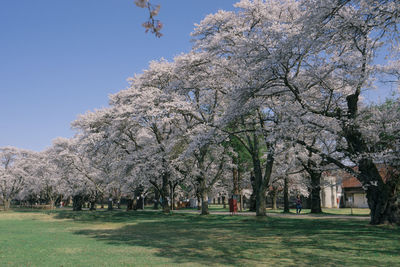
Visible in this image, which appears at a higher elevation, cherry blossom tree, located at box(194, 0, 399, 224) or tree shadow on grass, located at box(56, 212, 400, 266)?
cherry blossom tree, located at box(194, 0, 399, 224)

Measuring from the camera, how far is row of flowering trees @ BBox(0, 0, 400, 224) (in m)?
15.2

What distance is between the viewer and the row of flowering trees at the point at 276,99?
1516cm

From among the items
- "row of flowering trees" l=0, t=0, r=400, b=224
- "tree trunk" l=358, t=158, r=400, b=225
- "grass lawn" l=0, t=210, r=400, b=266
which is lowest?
"grass lawn" l=0, t=210, r=400, b=266

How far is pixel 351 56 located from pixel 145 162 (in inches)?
830

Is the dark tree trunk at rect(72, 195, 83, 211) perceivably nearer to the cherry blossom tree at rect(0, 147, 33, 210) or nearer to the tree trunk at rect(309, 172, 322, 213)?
the cherry blossom tree at rect(0, 147, 33, 210)

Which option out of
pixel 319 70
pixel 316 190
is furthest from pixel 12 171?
pixel 319 70

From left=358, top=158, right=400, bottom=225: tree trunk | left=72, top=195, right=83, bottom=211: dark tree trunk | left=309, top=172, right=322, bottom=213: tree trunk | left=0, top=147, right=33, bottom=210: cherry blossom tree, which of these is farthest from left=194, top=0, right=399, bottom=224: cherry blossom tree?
left=0, top=147, right=33, bottom=210: cherry blossom tree

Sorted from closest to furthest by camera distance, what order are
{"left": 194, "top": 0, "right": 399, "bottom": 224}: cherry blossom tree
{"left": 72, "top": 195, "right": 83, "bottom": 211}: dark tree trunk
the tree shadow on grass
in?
the tree shadow on grass, {"left": 194, "top": 0, "right": 399, "bottom": 224}: cherry blossom tree, {"left": 72, "top": 195, "right": 83, "bottom": 211}: dark tree trunk

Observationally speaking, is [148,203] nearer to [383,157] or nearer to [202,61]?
[202,61]

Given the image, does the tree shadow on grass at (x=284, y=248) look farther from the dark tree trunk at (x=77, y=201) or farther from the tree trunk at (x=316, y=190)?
the dark tree trunk at (x=77, y=201)

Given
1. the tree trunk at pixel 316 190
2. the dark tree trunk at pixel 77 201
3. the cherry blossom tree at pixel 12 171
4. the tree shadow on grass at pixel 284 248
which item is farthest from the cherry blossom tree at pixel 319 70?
the cherry blossom tree at pixel 12 171

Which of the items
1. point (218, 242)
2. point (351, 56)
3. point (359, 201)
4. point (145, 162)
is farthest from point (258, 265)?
point (359, 201)

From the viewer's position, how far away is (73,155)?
47.7m

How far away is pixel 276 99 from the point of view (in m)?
24.8
